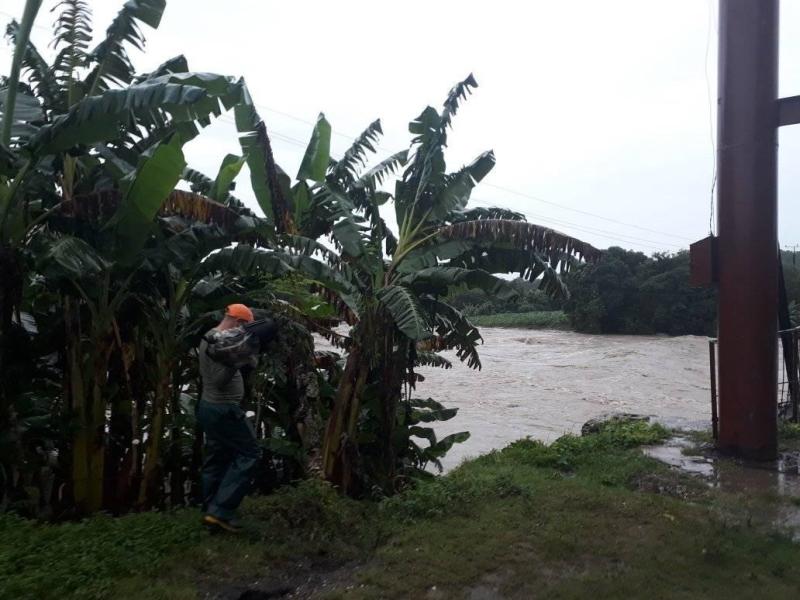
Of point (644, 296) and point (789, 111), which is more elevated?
point (789, 111)

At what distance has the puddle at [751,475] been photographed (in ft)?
18.2

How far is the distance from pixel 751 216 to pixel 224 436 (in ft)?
18.6

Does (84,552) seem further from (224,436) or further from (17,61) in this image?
(17,61)

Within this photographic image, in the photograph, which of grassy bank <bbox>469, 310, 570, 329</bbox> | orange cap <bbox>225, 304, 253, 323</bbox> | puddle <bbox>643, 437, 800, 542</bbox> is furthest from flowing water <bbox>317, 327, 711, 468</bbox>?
grassy bank <bbox>469, 310, 570, 329</bbox>

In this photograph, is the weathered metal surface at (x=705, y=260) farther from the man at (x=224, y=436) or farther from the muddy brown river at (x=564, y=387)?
the man at (x=224, y=436)

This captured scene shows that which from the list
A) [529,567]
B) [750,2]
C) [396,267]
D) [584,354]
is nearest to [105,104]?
[396,267]

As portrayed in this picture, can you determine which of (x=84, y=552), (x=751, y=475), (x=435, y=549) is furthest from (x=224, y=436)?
(x=751, y=475)

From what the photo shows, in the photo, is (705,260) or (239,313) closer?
(239,313)

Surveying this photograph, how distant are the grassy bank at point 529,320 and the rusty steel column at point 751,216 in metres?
40.6

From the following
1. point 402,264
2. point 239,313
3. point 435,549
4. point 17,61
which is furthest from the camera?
point 402,264

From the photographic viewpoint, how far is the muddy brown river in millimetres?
16031

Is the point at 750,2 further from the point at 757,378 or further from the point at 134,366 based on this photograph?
the point at 134,366

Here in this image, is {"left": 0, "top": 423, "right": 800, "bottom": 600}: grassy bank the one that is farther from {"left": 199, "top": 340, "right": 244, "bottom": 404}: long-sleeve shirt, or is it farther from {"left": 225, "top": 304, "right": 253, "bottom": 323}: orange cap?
{"left": 225, "top": 304, "right": 253, "bottom": 323}: orange cap

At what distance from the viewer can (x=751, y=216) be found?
7.37 metres
